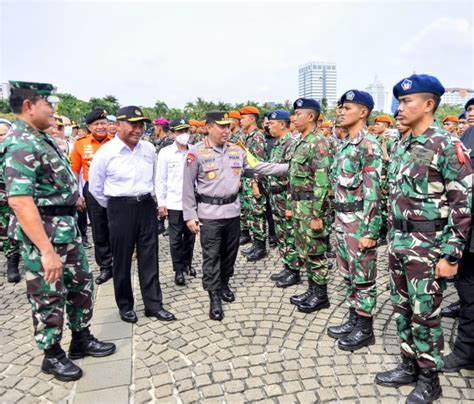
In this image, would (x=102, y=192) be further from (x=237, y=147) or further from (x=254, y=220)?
(x=254, y=220)

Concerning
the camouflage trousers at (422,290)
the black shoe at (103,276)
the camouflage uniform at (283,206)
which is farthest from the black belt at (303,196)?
the black shoe at (103,276)

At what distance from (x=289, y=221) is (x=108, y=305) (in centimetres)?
264

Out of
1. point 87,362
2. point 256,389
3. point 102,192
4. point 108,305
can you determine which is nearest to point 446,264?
point 256,389

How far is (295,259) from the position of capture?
4930 mm

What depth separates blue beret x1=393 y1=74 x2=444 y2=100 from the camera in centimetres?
257

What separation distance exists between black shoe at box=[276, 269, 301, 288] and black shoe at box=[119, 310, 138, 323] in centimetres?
190

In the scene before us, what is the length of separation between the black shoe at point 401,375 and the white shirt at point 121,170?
2806 millimetres

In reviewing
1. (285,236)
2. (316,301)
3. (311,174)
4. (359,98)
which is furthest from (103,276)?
(359,98)

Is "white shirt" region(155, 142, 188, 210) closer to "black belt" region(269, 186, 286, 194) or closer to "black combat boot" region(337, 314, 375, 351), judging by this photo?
"black belt" region(269, 186, 286, 194)

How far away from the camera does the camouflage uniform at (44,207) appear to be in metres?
2.65

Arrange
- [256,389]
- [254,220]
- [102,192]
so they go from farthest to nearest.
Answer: [254,220] < [102,192] < [256,389]

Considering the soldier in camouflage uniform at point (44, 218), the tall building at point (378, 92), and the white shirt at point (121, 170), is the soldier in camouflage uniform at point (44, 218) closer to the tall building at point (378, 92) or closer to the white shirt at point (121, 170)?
the white shirt at point (121, 170)

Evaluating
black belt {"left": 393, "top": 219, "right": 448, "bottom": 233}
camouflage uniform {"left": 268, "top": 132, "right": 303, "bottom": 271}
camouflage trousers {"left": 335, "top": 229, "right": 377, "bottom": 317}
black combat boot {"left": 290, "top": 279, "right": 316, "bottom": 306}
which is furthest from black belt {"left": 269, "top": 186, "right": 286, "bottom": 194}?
black belt {"left": 393, "top": 219, "right": 448, "bottom": 233}

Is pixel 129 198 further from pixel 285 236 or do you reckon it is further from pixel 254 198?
pixel 254 198
